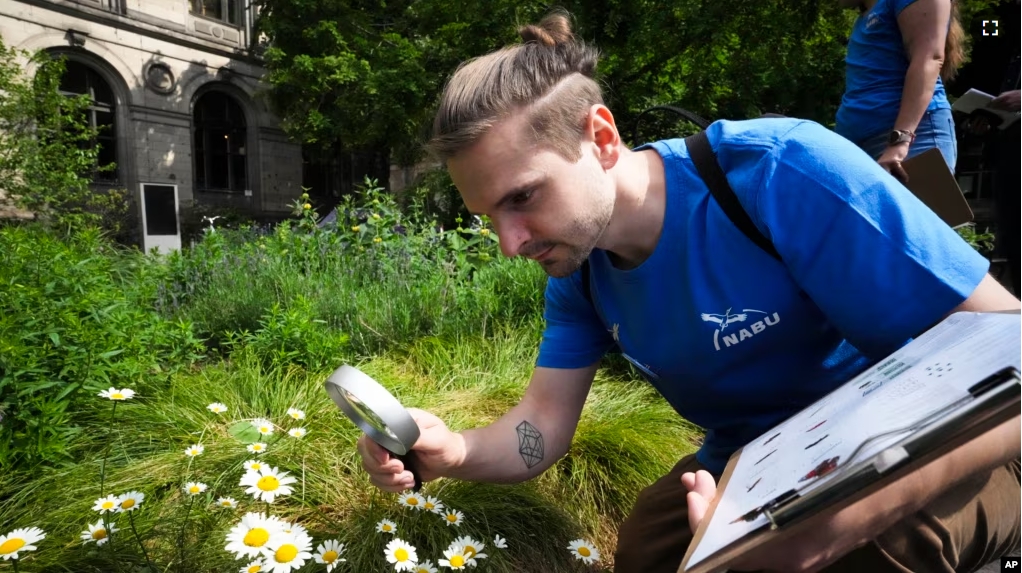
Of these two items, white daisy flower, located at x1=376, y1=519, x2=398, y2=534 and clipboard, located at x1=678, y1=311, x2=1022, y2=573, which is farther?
white daisy flower, located at x1=376, y1=519, x2=398, y2=534

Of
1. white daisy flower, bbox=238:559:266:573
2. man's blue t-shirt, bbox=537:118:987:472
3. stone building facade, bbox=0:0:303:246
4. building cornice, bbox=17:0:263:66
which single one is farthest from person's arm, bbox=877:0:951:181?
building cornice, bbox=17:0:263:66

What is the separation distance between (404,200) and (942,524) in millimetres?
9258

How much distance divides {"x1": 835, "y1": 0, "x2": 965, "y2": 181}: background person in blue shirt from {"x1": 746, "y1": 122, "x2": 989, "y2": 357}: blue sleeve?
155 centimetres

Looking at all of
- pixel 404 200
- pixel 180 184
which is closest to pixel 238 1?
pixel 180 184

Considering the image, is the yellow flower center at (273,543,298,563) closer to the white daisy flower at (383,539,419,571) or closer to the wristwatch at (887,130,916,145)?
the white daisy flower at (383,539,419,571)

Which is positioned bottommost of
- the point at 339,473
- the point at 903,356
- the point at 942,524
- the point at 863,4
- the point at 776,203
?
the point at 339,473

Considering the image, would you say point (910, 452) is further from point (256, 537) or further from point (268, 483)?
point (268, 483)

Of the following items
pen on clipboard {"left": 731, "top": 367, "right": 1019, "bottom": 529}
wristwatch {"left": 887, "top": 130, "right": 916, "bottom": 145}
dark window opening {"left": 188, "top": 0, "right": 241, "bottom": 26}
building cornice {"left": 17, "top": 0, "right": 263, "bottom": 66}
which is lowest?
pen on clipboard {"left": 731, "top": 367, "right": 1019, "bottom": 529}

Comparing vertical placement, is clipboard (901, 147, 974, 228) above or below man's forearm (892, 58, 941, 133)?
below

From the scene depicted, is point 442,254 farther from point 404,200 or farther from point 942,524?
point 404,200

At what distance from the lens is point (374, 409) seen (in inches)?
→ 48.3

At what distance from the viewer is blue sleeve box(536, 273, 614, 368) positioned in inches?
69.2

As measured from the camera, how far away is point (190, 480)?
2115mm

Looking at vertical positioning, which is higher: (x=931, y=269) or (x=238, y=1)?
(x=238, y=1)
